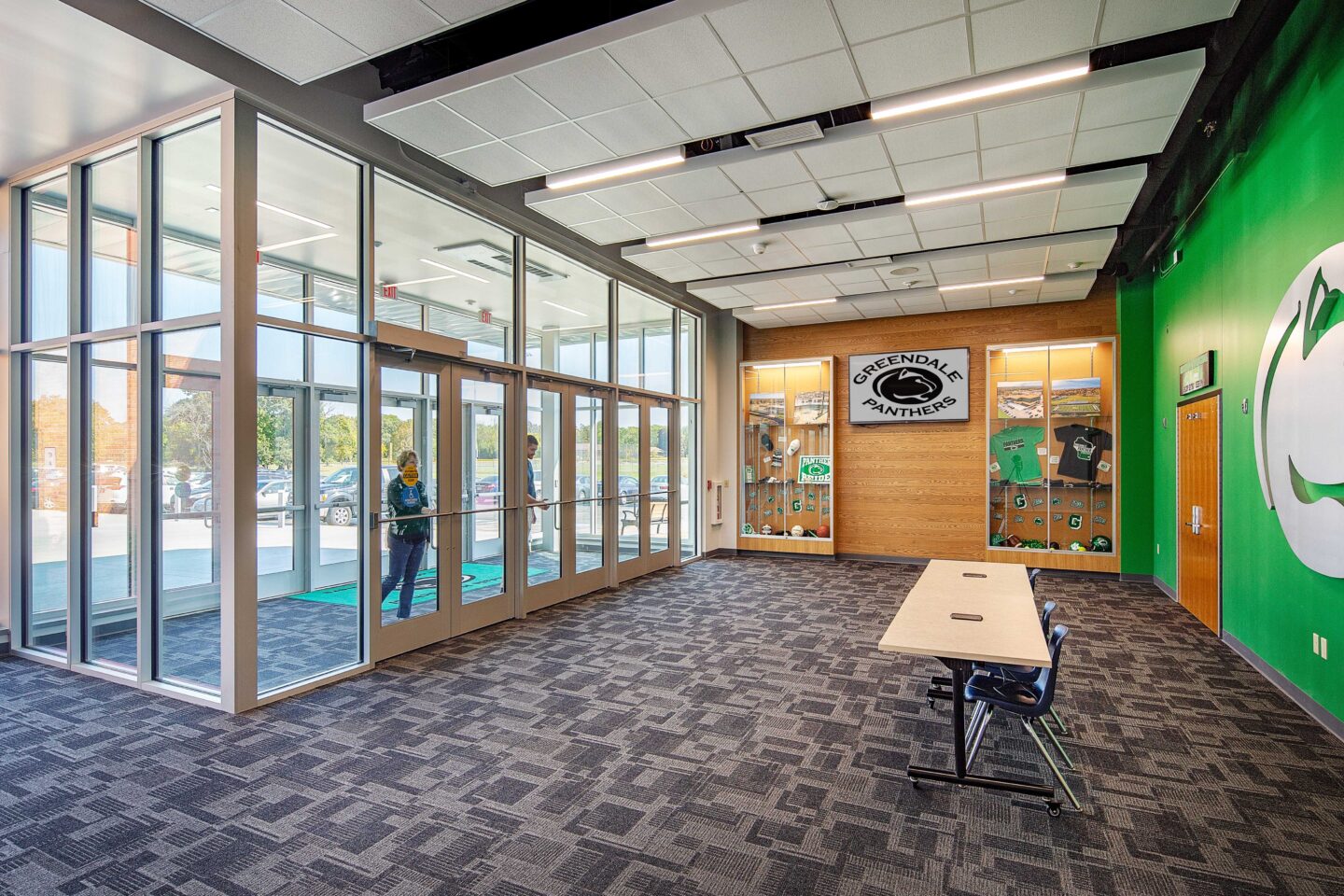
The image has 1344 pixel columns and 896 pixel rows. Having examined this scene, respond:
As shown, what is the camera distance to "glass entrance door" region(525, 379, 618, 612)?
671 centimetres

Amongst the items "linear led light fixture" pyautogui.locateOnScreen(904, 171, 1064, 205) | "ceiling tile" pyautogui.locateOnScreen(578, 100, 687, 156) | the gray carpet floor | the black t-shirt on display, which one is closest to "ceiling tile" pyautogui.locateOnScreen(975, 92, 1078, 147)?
"linear led light fixture" pyautogui.locateOnScreen(904, 171, 1064, 205)

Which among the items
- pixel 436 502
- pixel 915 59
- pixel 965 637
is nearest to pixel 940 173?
pixel 915 59

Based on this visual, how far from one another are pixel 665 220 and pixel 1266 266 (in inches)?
172

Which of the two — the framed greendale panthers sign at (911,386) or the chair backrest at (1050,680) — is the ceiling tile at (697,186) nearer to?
the chair backrest at (1050,680)

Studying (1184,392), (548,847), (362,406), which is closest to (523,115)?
(362,406)

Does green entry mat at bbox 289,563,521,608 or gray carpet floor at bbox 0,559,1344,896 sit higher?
green entry mat at bbox 289,563,521,608

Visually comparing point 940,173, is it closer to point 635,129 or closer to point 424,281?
point 635,129

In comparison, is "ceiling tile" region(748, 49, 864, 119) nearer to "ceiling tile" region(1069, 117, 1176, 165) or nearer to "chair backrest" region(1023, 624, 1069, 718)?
"ceiling tile" region(1069, 117, 1176, 165)

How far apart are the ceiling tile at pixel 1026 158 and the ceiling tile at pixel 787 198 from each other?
1221 millimetres

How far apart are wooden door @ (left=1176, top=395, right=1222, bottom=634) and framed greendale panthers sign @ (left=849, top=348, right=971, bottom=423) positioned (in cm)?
272

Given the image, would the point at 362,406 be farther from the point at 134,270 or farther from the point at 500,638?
Answer: the point at 500,638

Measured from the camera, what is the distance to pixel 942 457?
956 centimetres

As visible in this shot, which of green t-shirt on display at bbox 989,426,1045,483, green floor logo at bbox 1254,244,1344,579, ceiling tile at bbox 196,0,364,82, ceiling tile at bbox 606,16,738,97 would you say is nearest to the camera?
ceiling tile at bbox 196,0,364,82

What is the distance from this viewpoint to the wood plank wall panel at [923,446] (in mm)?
9148
